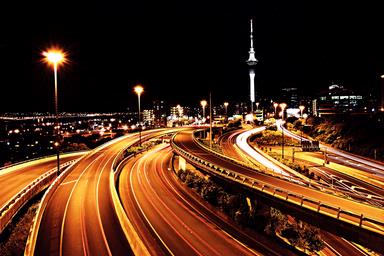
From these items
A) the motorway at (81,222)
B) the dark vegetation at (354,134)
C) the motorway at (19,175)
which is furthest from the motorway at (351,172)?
the motorway at (19,175)

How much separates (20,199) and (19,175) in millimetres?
14369

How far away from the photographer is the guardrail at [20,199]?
19297 millimetres

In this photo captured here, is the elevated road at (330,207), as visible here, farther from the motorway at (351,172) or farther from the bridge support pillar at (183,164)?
the bridge support pillar at (183,164)

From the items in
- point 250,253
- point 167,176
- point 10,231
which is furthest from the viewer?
point 167,176

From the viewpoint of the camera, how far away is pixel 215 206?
29.1 m

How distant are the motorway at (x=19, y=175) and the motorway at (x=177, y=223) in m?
10.3

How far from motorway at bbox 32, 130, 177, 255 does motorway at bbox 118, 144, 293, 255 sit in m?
3.34

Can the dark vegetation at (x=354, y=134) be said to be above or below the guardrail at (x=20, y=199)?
above

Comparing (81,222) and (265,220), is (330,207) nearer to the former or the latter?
(265,220)

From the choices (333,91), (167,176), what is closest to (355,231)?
(167,176)

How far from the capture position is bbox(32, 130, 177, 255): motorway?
1460cm

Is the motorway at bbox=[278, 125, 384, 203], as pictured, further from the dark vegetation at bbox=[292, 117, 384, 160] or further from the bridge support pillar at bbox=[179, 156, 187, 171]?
the bridge support pillar at bbox=[179, 156, 187, 171]

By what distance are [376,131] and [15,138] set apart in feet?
404

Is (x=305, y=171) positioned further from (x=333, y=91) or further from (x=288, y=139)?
(x=333, y=91)
